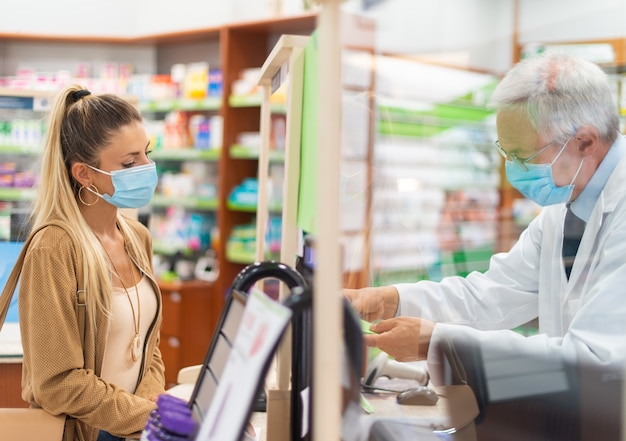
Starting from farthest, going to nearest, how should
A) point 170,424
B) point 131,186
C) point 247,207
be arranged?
point 247,207 < point 131,186 < point 170,424

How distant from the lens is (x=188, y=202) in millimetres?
6258

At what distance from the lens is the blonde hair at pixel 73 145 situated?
201cm

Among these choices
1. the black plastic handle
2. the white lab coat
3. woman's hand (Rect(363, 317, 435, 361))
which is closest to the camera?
the black plastic handle

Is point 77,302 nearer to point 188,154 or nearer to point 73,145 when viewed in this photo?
point 73,145

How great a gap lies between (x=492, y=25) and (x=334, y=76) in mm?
5373

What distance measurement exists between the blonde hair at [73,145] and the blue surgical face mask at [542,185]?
1.11 m

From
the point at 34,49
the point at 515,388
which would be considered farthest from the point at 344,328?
the point at 34,49

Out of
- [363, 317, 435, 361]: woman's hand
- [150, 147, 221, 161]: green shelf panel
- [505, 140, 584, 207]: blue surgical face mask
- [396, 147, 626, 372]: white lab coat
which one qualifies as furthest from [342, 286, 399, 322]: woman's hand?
[150, 147, 221, 161]: green shelf panel

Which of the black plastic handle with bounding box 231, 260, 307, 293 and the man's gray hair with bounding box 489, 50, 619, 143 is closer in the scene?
the black plastic handle with bounding box 231, 260, 307, 293

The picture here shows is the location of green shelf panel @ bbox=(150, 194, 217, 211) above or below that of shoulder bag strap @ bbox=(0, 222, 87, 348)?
above

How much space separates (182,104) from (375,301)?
15.2 ft

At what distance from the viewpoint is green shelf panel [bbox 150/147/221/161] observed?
6109 mm

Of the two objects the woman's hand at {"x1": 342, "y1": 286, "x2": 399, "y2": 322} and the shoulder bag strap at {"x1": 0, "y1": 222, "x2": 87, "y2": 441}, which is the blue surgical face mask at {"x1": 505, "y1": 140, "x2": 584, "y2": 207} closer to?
the woman's hand at {"x1": 342, "y1": 286, "x2": 399, "y2": 322}

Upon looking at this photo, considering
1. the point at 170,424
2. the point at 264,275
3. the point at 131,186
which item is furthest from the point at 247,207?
the point at 170,424
